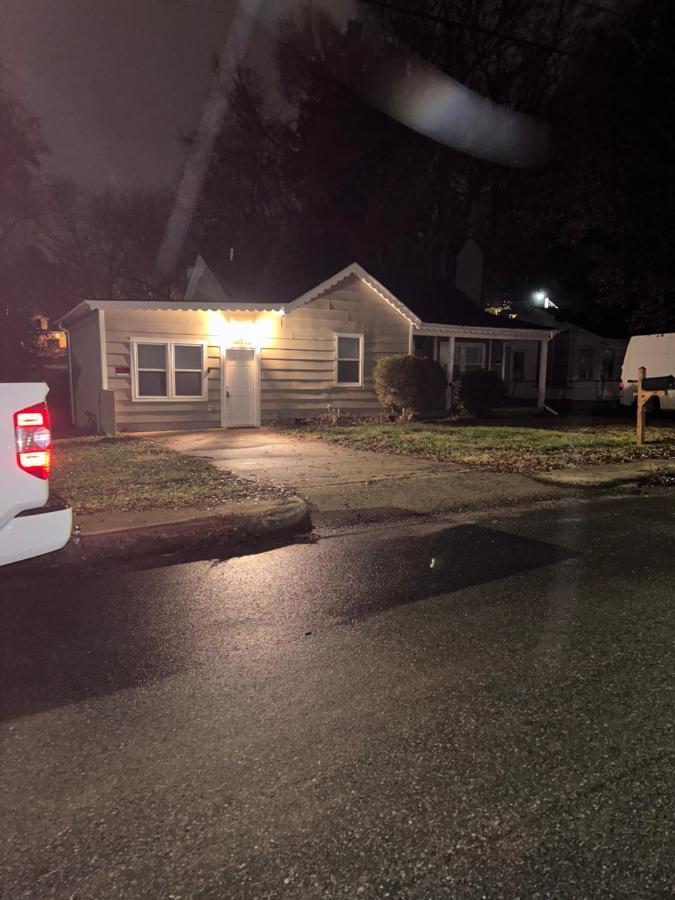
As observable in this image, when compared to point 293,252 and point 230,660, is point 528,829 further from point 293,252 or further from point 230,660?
point 293,252

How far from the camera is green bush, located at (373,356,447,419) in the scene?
16.2 meters

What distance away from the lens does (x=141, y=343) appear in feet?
48.5

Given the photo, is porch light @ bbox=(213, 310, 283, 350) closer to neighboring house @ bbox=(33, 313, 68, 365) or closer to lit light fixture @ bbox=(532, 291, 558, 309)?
lit light fixture @ bbox=(532, 291, 558, 309)

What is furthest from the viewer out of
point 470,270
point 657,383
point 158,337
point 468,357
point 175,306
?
point 470,270

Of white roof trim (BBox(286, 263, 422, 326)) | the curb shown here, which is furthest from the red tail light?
white roof trim (BBox(286, 263, 422, 326))

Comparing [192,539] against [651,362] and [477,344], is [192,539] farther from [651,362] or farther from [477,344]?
[651,362]

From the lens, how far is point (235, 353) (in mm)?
15766

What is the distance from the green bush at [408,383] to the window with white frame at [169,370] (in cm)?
451

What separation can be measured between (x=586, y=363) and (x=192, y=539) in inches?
1095

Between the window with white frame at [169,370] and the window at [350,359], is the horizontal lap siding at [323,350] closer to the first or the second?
the window at [350,359]

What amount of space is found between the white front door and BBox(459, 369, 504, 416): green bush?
5.94 metres

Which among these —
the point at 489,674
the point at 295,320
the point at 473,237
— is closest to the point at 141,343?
the point at 295,320

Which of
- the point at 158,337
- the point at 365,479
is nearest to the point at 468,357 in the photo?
the point at 158,337

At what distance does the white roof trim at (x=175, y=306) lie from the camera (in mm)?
14188
